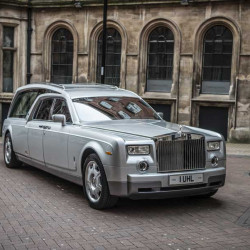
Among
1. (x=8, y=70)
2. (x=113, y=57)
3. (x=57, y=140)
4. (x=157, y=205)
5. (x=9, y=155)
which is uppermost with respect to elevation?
(x=113, y=57)

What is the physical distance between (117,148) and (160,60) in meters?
13.6

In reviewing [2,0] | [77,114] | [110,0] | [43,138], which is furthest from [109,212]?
[2,0]

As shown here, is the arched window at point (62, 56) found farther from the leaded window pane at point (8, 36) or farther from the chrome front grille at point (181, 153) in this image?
the chrome front grille at point (181, 153)

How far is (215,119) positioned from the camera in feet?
61.0

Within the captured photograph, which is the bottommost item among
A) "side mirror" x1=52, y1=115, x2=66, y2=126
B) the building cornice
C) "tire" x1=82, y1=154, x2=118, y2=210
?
"tire" x1=82, y1=154, x2=118, y2=210

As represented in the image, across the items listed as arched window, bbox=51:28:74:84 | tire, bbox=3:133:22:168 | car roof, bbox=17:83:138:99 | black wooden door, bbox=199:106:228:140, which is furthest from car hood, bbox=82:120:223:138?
arched window, bbox=51:28:74:84

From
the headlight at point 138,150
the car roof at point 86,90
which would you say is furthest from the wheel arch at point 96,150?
the car roof at point 86,90

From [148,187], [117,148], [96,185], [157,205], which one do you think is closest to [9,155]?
[96,185]

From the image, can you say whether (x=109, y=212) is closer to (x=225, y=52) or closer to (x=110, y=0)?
(x=225, y=52)

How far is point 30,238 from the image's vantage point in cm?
543

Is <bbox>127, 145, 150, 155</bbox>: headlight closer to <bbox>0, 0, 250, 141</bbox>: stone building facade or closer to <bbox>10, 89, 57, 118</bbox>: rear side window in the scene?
<bbox>10, 89, 57, 118</bbox>: rear side window

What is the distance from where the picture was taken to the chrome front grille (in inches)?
261

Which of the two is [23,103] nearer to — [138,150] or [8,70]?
[138,150]

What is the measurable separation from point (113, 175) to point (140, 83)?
13434 mm
